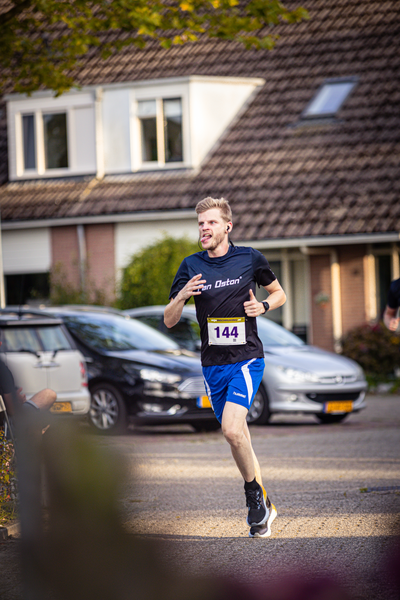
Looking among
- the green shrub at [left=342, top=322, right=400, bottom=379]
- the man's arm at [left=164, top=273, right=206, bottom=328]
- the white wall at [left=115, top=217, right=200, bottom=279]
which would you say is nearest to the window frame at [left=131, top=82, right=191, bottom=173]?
the white wall at [left=115, top=217, right=200, bottom=279]

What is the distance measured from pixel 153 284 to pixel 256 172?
388 centimetres

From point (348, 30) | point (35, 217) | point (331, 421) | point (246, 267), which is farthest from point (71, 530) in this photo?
point (348, 30)

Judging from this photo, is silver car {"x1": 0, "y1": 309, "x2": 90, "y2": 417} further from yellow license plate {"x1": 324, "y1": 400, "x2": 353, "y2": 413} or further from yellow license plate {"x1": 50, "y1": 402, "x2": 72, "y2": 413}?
yellow license plate {"x1": 324, "y1": 400, "x2": 353, "y2": 413}

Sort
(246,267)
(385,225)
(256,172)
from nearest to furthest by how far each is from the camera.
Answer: (246,267) < (385,225) < (256,172)

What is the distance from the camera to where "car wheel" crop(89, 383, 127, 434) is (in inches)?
492

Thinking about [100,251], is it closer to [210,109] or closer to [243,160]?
[243,160]

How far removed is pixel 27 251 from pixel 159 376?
1145 centimetres

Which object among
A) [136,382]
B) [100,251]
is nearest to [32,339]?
[136,382]

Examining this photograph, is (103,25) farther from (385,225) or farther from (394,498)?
(385,225)

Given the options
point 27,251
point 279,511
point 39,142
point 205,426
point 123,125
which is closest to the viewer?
point 279,511

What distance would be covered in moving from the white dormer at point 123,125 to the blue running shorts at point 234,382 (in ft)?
53.8

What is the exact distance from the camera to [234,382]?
6109 mm

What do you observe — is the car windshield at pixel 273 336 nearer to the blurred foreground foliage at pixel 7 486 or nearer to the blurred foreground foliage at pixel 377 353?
the blurred foreground foliage at pixel 377 353

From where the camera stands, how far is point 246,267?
621cm
